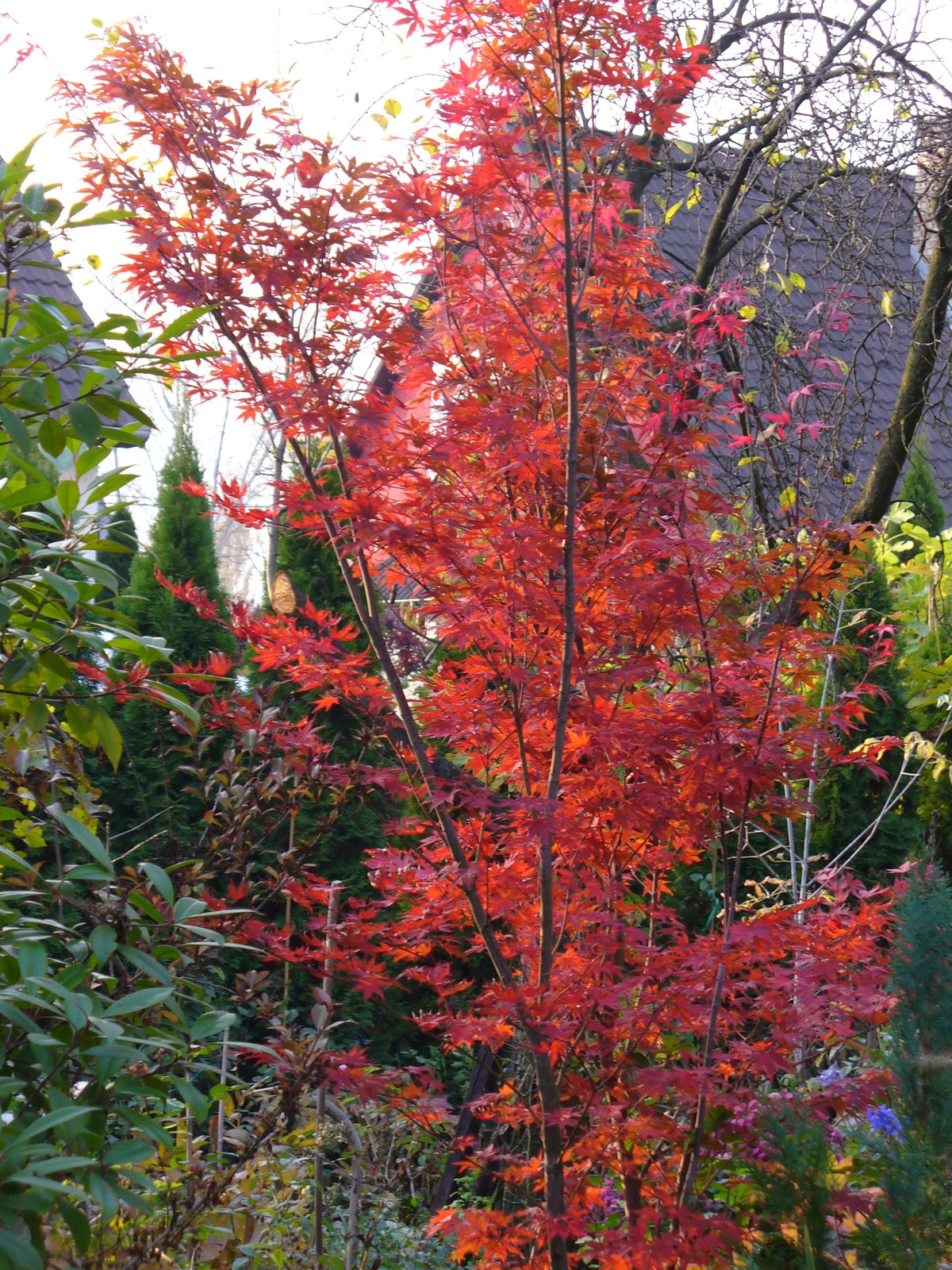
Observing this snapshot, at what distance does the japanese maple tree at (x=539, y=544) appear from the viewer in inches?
93.1

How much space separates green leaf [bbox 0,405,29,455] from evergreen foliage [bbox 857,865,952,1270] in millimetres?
1414

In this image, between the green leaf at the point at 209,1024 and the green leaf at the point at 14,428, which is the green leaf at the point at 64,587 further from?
the green leaf at the point at 209,1024

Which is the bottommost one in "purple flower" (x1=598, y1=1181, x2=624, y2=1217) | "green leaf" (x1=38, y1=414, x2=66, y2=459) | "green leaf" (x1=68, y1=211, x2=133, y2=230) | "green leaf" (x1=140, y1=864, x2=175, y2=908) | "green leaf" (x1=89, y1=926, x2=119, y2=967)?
"purple flower" (x1=598, y1=1181, x2=624, y2=1217)

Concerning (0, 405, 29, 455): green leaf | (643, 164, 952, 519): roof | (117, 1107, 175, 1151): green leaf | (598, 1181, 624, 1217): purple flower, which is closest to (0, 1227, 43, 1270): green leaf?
(117, 1107, 175, 1151): green leaf

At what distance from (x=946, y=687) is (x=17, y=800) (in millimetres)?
5294

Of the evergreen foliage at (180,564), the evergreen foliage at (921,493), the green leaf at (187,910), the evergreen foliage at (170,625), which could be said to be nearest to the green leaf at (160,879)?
the green leaf at (187,910)

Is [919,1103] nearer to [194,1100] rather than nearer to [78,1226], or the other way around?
[194,1100]

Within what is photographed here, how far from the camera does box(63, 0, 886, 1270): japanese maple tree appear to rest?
2.37 metres

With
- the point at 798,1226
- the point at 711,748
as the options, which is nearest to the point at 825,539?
the point at 711,748

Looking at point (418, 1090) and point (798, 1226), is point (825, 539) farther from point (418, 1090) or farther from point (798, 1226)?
point (418, 1090)

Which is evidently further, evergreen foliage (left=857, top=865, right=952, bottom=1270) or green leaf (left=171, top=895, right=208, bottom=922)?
green leaf (left=171, top=895, right=208, bottom=922)

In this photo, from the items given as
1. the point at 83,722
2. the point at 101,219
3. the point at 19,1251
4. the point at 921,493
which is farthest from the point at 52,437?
the point at 921,493

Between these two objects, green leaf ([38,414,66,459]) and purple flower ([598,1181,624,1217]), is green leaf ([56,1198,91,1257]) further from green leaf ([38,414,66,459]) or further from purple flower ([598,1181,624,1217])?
purple flower ([598,1181,624,1217])

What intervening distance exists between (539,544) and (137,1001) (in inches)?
50.5
